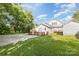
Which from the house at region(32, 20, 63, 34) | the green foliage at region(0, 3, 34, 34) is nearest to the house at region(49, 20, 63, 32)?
the house at region(32, 20, 63, 34)

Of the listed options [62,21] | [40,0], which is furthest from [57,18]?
[40,0]

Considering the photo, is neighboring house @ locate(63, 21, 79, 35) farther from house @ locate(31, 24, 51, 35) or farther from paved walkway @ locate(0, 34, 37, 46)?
paved walkway @ locate(0, 34, 37, 46)

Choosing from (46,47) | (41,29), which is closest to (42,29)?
(41,29)

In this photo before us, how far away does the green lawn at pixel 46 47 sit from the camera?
1248 mm

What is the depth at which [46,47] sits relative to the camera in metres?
1.26

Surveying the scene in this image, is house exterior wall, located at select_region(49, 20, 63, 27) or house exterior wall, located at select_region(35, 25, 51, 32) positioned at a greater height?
house exterior wall, located at select_region(49, 20, 63, 27)

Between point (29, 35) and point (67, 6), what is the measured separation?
318mm

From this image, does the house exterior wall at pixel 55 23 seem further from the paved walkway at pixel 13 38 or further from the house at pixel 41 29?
the paved walkway at pixel 13 38

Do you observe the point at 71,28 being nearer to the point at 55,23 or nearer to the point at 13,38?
the point at 55,23

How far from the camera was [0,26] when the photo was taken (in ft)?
4.20

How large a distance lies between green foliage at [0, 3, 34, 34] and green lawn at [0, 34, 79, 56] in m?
0.10

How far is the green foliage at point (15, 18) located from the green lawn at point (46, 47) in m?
0.10

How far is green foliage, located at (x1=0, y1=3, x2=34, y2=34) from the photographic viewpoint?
50.5 inches

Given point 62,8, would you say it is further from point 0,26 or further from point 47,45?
point 0,26
